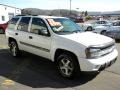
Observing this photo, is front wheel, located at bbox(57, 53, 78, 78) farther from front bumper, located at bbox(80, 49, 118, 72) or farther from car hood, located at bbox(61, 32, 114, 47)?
car hood, located at bbox(61, 32, 114, 47)

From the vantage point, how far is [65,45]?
661cm

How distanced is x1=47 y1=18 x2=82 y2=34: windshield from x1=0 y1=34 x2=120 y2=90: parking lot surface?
135cm

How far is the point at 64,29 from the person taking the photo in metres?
7.49

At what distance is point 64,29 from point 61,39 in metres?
0.79

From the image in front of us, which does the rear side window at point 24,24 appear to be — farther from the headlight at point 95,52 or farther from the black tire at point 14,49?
the headlight at point 95,52

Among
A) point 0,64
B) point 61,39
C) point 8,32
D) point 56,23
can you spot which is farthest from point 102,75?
point 8,32

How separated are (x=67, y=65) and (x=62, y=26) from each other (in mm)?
1505

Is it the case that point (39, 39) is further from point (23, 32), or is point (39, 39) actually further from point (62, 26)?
point (23, 32)

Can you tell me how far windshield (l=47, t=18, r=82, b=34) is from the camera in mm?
7336

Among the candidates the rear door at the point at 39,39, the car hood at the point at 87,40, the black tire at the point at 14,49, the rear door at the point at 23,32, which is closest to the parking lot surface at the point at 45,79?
the rear door at the point at 39,39

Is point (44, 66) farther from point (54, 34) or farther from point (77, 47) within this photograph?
point (77, 47)

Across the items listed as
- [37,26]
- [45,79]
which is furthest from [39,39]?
[45,79]

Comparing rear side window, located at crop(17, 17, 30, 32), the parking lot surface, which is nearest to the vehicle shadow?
the parking lot surface

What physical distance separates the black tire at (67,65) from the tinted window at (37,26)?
1159mm
